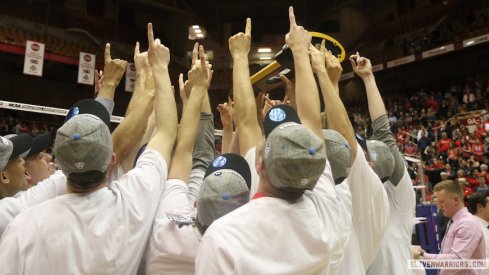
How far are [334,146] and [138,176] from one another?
831mm

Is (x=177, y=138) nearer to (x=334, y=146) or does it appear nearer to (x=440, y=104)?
(x=334, y=146)

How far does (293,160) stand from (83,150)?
705 millimetres

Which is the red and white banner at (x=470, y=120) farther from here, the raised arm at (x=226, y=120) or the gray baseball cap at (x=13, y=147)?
the gray baseball cap at (x=13, y=147)

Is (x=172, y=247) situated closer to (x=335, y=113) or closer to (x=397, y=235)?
(x=335, y=113)

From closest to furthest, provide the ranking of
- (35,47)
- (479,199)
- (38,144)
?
(38,144)
(479,199)
(35,47)

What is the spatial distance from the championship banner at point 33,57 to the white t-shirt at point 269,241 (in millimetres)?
12216

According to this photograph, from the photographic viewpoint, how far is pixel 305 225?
1327 millimetres

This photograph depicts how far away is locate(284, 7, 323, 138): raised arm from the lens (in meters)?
1.77

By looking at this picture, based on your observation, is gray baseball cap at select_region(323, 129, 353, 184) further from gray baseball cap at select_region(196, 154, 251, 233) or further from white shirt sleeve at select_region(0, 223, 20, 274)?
white shirt sleeve at select_region(0, 223, 20, 274)

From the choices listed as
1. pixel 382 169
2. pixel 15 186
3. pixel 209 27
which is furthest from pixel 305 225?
pixel 209 27

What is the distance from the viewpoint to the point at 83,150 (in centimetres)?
144

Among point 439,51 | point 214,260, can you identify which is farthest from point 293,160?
point 439,51

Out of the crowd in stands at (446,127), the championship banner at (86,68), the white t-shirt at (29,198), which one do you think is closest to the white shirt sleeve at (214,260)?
the white t-shirt at (29,198)

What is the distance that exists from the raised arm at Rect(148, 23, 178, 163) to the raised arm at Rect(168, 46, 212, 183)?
5cm
